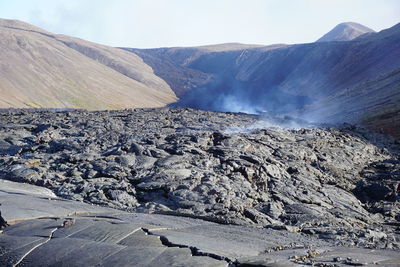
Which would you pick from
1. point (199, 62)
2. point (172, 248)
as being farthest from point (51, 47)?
point (172, 248)

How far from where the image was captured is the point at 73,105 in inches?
3142

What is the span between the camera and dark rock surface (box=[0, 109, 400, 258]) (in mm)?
16172

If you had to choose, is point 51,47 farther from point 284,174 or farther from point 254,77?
point 284,174

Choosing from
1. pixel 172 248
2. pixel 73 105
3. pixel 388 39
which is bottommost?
pixel 172 248

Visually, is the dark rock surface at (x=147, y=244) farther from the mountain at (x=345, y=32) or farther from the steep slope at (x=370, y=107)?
the mountain at (x=345, y=32)

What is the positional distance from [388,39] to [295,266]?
3698 inches

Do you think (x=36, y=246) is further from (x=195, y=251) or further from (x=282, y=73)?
(x=282, y=73)

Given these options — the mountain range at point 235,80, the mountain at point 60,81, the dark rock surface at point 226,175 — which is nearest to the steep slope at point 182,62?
the mountain range at point 235,80

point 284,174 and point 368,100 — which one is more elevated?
point 368,100

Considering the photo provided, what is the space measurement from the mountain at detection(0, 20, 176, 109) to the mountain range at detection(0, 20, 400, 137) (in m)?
0.20

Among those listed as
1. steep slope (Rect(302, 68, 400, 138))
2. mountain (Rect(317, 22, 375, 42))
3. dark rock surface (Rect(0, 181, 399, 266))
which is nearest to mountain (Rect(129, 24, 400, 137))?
steep slope (Rect(302, 68, 400, 138))

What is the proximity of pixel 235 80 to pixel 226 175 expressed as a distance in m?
115

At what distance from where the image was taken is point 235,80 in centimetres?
13262

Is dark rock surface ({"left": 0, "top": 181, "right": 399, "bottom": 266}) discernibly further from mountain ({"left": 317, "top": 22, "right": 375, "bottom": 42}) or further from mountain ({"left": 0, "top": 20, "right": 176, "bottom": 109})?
mountain ({"left": 317, "top": 22, "right": 375, "bottom": 42})
